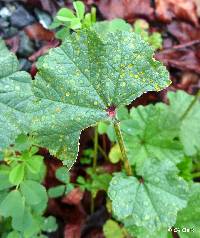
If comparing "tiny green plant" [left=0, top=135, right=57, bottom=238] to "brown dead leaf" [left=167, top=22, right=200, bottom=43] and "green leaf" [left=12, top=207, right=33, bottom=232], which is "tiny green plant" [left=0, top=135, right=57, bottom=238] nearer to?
"green leaf" [left=12, top=207, right=33, bottom=232]

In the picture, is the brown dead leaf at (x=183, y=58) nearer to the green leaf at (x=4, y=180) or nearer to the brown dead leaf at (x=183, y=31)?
the brown dead leaf at (x=183, y=31)

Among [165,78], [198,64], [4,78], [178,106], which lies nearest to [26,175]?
[4,78]

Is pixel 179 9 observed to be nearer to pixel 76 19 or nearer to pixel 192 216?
pixel 76 19

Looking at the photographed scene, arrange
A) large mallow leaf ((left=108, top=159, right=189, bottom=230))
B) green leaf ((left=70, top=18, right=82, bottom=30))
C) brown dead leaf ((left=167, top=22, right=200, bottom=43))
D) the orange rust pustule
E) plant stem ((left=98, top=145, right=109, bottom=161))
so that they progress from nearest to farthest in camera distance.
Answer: the orange rust pustule
large mallow leaf ((left=108, top=159, right=189, bottom=230))
green leaf ((left=70, top=18, right=82, bottom=30))
plant stem ((left=98, top=145, right=109, bottom=161))
brown dead leaf ((left=167, top=22, right=200, bottom=43))

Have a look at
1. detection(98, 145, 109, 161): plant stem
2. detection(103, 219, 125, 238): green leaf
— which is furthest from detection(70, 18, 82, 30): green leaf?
detection(103, 219, 125, 238): green leaf

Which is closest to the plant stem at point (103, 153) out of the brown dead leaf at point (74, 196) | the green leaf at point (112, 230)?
the brown dead leaf at point (74, 196)

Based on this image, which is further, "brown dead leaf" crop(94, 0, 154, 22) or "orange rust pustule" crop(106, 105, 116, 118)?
"brown dead leaf" crop(94, 0, 154, 22)

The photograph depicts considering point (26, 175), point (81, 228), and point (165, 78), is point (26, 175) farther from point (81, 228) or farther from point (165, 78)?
point (165, 78)
